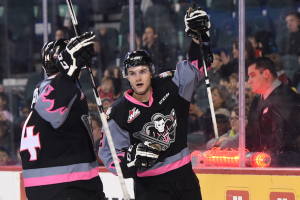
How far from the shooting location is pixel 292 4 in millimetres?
2945

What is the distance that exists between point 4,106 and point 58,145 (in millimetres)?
2497

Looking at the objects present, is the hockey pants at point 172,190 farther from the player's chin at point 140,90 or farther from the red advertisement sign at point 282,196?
the red advertisement sign at point 282,196

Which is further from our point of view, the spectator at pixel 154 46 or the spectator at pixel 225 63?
the spectator at pixel 154 46

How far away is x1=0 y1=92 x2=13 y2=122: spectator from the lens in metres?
4.11

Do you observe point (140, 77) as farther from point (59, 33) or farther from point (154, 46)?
point (59, 33)

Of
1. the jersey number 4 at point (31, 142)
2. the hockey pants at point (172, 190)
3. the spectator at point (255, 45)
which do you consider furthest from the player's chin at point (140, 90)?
the spectator at point (255, 45)

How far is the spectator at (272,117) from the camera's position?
2.94 metres

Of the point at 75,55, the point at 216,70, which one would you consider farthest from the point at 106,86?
the point at 75,55

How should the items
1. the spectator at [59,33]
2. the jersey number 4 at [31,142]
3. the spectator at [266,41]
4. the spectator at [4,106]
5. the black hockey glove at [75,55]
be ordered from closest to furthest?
the black hockey glove at [75,55]
the jersey number 4 at [31,142]
the spectator at [266,41]
the spectator at [59,33]
the spectator at [4,106]

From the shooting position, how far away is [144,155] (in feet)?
6.79

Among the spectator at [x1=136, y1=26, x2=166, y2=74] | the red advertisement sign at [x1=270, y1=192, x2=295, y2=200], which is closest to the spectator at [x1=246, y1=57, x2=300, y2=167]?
the red advertisement sign at [x1=270, y1=192, x2=295, y2=200]

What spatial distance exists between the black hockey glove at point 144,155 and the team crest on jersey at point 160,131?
12 centimetres

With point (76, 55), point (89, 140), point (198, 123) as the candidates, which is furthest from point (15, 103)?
point (76, 55)

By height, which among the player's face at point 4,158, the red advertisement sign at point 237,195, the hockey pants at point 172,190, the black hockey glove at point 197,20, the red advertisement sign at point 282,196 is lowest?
the red advertisement sign at point 237,195
